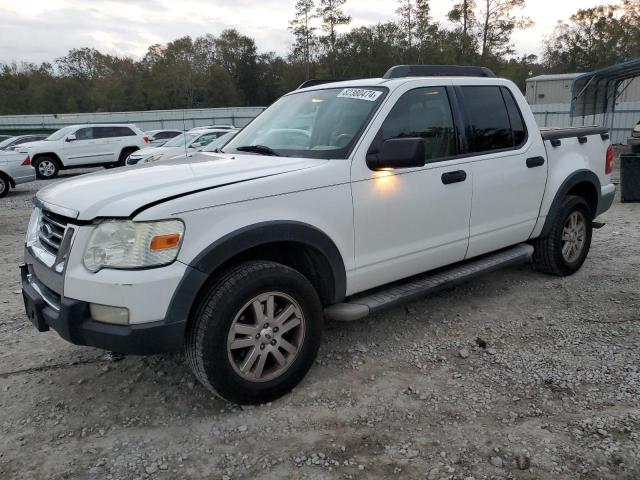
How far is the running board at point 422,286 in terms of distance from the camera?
3328mm

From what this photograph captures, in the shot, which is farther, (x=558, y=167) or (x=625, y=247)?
(x=625, y=247)

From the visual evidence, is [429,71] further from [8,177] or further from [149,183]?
[8,177]

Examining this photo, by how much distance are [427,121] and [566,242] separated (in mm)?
2239

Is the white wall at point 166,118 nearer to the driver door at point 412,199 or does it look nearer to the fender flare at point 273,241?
the driver door at point 412,199

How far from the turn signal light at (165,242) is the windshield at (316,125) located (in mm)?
1141

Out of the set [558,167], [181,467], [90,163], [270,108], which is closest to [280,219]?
[181,467]

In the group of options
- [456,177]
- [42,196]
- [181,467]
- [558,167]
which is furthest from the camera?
[558,167]

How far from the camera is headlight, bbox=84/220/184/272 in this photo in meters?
2.54

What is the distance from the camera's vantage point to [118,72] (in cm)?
7062

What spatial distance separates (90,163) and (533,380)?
17356 millimetres

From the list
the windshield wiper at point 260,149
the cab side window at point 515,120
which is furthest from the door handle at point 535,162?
the windshield wiper at point 260,149

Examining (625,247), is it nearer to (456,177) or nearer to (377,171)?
(456,177)

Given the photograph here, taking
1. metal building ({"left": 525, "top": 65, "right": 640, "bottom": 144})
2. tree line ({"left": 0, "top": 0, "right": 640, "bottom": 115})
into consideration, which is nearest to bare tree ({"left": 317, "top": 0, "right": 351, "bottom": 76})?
tree line ({"left": 0, "top": 0, "right": 640, "bottom": 115})

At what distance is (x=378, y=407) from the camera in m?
3.03
